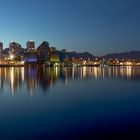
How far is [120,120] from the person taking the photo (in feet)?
41.7

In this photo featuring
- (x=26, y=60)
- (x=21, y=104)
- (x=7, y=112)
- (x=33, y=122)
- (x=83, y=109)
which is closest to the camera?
(x=33, y=122)

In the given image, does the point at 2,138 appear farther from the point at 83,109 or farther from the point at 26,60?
the point at 26,60

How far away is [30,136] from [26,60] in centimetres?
16210

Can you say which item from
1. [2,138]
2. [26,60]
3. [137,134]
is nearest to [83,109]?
[137,134]

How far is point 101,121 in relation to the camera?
1242cm

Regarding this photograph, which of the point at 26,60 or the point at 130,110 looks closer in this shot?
the point at 130,110

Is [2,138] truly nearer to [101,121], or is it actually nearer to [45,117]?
[45,117]

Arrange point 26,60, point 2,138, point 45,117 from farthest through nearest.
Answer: point 26,60 → point 45,117 → point 2,138

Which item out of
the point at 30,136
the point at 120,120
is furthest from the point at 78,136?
the point at 120,120

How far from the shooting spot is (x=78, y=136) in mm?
9820

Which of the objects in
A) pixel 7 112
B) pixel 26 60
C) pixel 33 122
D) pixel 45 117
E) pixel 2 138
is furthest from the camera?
pixel 26 60

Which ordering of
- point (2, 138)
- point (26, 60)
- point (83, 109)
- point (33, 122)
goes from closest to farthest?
point (2, 138) < point (33, 122) < point (83, 109) < point (26, 60)

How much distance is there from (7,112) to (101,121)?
5092 mm

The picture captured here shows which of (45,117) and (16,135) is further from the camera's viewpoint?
(45,117)
